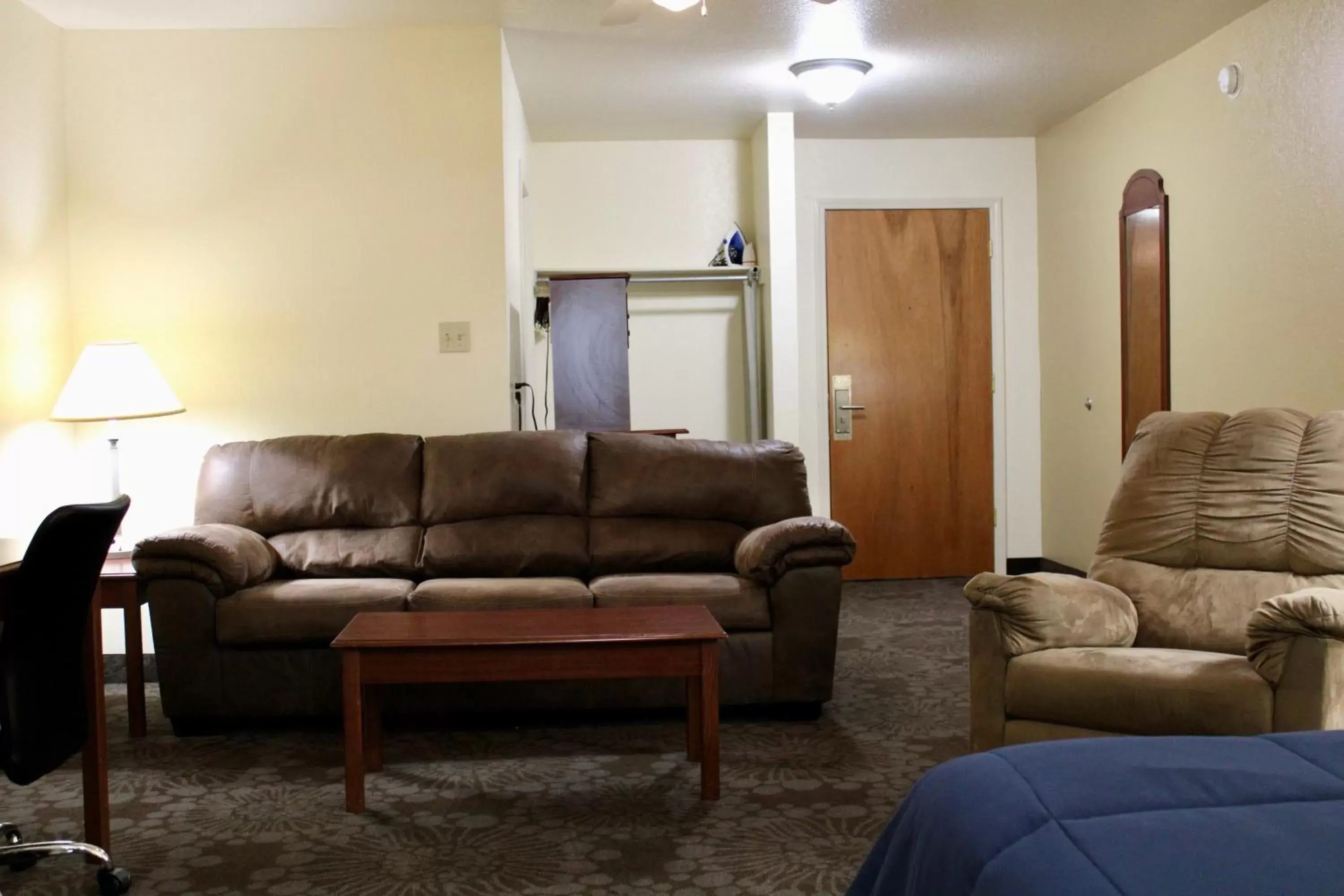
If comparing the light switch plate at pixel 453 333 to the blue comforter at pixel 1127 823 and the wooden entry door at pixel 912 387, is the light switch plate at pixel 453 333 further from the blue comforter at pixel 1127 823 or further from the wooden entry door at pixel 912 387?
the blue comforter at pixel 1127 823

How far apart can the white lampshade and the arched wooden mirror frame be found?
4035mm

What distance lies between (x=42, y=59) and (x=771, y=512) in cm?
314

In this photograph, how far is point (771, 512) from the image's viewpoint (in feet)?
14.2

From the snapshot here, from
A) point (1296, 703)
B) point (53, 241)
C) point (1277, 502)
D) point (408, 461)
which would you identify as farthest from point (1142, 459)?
point (53, 241)

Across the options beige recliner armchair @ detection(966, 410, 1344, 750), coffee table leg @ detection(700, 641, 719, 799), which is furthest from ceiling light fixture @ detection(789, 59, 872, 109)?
coffee table leg @ detection(700, 641, 719, 799)

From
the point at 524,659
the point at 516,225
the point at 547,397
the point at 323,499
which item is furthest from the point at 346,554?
the point at 547,397

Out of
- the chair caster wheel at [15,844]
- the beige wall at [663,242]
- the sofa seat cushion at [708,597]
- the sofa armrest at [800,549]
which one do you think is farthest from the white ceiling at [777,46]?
the chair caster wheel at [15,844]

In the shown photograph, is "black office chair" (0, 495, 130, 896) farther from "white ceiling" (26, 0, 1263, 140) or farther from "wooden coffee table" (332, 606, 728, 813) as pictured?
"white ceiling" (26, 0, 1263, 140)

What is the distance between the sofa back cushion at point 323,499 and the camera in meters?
4.15

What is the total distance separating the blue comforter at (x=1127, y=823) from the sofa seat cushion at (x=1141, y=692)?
0.90 metres

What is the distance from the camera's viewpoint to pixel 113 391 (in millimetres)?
4078

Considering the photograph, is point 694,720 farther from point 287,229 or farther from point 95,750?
point 287,229

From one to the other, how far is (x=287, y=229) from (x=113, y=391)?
3.20 ft

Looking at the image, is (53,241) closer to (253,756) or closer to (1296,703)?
(253,756)
